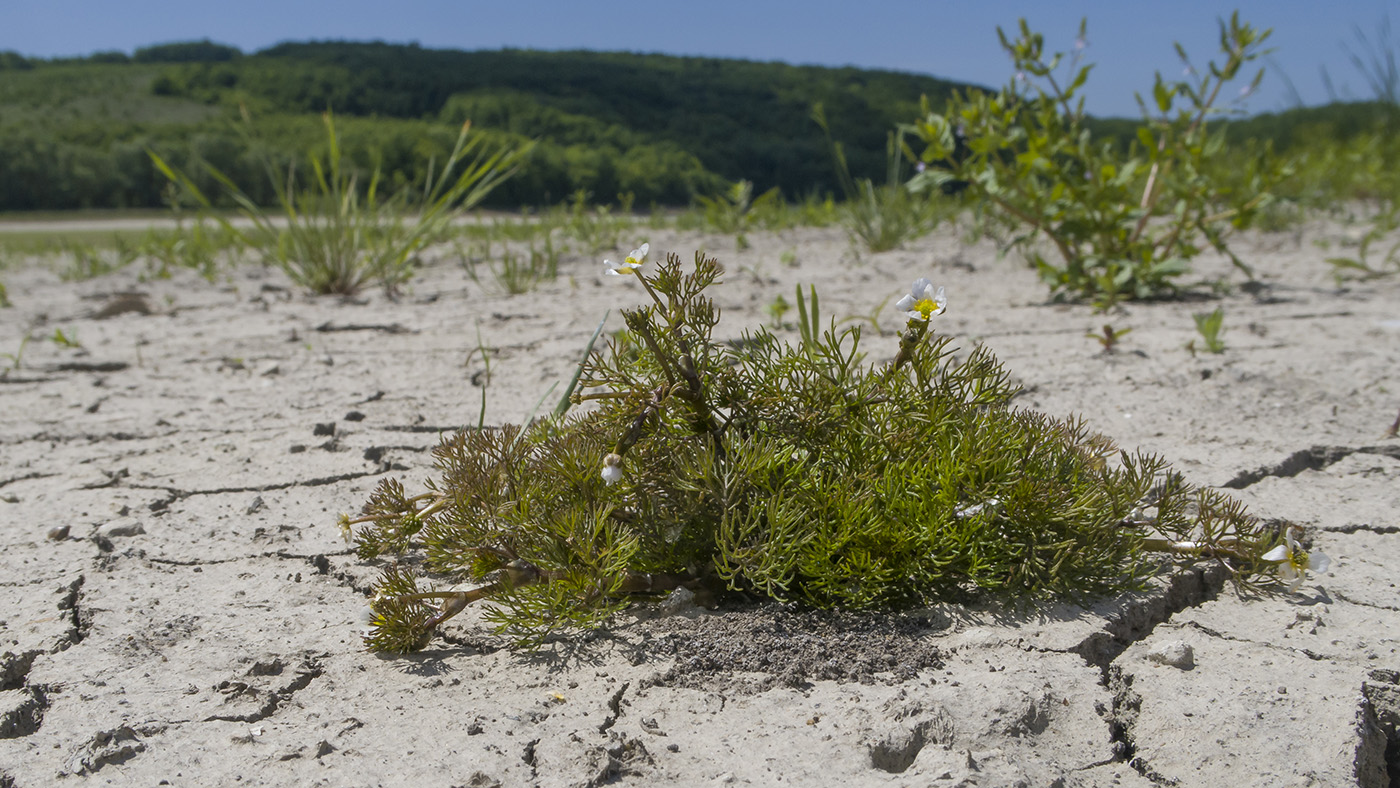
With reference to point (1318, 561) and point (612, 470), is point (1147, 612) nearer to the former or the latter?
point (1318, 561)

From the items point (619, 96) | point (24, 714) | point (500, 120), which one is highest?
point (619, 96)

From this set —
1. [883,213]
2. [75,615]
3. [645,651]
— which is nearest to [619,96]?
[883,213]

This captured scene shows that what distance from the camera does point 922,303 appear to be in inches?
48.4

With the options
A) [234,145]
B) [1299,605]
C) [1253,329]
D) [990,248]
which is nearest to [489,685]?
[1299,605]

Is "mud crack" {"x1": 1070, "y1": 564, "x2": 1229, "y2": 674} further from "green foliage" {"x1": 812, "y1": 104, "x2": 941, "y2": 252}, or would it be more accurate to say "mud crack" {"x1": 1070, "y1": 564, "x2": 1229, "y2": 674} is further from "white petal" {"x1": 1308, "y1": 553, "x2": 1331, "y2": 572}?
"green foliage" {"x1": 812, "y1": 104, "x2": 941, "y2": 252}

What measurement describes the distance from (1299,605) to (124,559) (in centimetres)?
203

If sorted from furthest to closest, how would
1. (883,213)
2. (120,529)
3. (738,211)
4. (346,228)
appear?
(738,211)
(883,213)
(346,228)
(120,529)

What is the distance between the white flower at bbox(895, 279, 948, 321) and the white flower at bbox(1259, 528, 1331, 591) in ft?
2.11

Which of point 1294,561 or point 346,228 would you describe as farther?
point 346,228

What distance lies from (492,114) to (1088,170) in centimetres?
1220

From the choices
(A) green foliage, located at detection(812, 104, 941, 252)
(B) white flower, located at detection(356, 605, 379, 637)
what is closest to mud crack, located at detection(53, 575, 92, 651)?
(B) white flower, located at detection(356, 605, 379, 637)

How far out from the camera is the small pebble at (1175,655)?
120 centimetres

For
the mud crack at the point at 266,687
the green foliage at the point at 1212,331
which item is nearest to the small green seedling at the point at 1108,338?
the green foliage at the point at 1212,331

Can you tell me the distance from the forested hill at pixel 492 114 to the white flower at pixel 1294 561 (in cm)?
832
